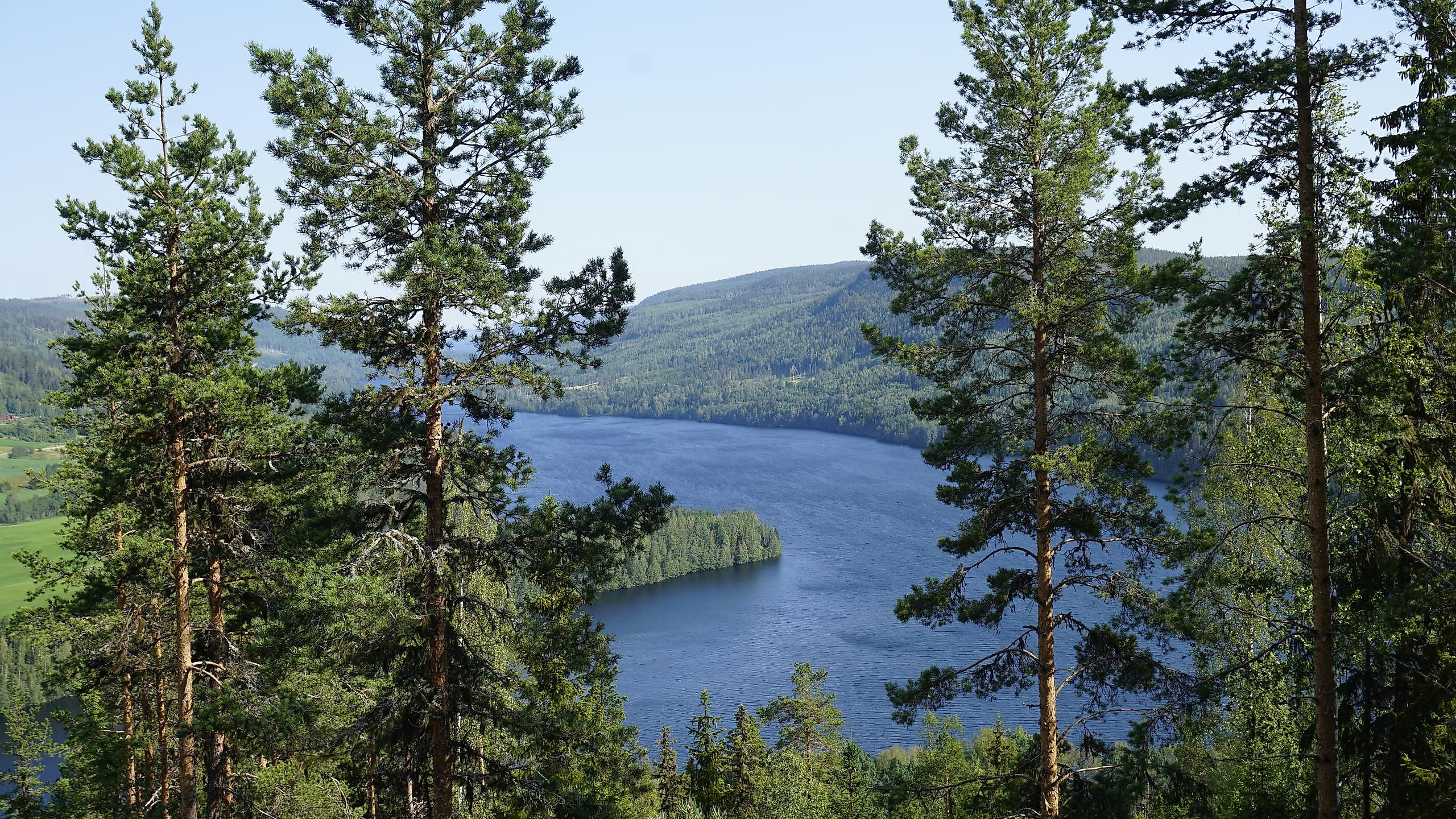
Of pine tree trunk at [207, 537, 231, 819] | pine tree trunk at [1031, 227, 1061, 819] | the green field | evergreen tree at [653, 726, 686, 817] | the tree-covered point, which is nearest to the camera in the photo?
pine tree trunk at [1031, 227, 1061, 819]

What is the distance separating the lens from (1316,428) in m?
7.63

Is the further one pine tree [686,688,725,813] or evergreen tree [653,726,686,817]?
evergreen tree [653,726,686,817]

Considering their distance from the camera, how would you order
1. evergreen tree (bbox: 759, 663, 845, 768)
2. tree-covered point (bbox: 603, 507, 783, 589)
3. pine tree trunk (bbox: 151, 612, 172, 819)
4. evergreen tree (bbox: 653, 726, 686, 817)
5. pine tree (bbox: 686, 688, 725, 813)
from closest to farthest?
pine tree trunk (bbox: 151, 612, 172, 819), pine tree (bbox: 686, 688, 725, 813), evergreen tree (bbox: 759, 663, 845, 768), evergreen tree (bbox: 653, 726, 686, 817), tree-covered point (bbox: 603, 507, 783, 589)

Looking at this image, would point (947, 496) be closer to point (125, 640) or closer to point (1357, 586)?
point (1357, 586)

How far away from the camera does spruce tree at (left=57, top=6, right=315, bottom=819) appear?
32.2ft

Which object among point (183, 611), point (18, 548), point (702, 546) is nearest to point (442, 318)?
point (183, 611)

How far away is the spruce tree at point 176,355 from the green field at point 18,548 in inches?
3383

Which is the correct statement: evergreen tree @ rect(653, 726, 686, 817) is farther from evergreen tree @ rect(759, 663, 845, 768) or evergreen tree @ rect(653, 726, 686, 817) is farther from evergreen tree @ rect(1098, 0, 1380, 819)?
evergreen tree @ rect(1098, 0, 1380, 819)

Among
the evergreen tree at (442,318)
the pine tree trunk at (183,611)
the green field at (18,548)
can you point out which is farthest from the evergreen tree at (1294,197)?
the green field at (18,548)

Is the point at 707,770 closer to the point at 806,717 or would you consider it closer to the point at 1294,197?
the point at 806,717

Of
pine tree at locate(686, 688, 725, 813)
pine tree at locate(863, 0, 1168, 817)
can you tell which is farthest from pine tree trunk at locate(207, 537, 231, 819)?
pine tree at locate(686, 688, 725, 813)

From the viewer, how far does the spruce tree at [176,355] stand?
9820mm

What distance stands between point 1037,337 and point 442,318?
6.18 meters

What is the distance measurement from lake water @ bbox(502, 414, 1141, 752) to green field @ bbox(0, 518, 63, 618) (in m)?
47.2
